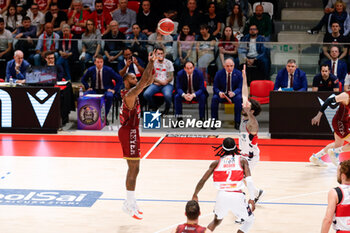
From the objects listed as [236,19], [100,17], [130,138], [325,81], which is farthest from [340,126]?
[100,17]

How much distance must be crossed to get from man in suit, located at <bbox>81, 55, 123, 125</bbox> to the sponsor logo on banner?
569cm

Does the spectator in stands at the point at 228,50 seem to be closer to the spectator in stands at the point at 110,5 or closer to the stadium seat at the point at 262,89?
the stadium seat at the point at 262,89

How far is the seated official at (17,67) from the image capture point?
16.3 meters

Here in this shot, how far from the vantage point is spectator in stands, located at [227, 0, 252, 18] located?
63.6 feet

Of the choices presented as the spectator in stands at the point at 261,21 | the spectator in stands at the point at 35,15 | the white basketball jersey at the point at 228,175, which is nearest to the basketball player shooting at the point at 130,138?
the white basketball jersey at the point at 228,175

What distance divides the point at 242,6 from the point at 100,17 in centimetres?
434

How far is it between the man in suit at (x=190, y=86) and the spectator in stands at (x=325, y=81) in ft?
8.73

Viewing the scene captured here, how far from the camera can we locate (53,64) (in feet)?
53.1

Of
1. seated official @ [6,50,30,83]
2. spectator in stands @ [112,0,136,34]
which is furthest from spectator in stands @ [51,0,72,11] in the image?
seated official @ [6,50,30,83]

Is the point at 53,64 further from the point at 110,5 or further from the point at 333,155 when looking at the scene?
the point at 333,155

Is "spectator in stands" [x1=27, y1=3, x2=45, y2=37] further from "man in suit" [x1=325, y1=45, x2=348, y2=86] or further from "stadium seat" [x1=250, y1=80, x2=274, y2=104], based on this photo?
"man in suit" [x1=325, y1=45, x2=348, y2=86]

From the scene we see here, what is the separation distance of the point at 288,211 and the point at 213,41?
7048 mm

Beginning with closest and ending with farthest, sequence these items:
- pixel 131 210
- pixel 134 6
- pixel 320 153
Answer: pixel 131 210, pixel 320 153, pixel 134 6

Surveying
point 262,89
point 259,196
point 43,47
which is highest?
point 43,47
